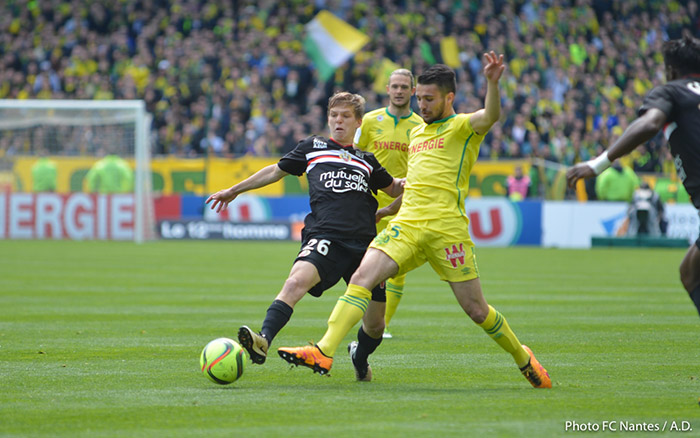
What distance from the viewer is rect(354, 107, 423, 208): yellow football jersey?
933 cm

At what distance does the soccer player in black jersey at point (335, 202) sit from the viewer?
7008 mm

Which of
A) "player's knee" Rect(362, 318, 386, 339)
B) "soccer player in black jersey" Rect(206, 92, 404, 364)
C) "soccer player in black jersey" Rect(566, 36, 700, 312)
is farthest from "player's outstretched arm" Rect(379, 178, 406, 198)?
"soccer player in black jersey" Rect(566, 36, 700, 312)

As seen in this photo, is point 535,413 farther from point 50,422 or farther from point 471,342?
point 471,342

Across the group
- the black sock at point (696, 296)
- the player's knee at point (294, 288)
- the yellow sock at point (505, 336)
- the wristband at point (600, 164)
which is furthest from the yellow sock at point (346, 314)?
the black sock at point (696, 296)

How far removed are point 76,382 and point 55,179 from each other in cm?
2321

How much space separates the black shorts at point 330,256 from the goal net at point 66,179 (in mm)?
21651

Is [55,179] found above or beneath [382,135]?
beneath

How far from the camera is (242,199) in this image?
1112 inches

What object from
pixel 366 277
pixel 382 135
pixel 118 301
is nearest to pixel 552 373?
pixel 366 277

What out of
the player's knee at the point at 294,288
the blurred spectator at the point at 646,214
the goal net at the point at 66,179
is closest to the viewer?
the player's knee at the point at 294,288

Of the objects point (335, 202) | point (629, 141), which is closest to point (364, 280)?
point (335, 202)

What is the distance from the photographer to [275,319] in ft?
22.1

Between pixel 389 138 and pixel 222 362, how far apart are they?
3.49 meters

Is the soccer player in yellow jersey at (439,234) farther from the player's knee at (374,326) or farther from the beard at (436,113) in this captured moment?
the player's knee at (374,326)
